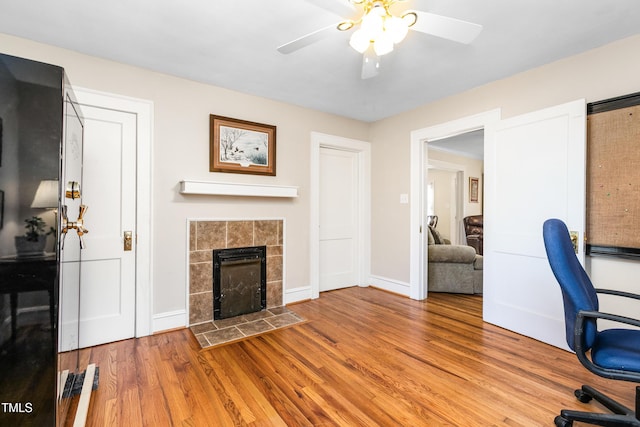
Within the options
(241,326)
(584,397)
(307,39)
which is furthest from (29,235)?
(584,397)

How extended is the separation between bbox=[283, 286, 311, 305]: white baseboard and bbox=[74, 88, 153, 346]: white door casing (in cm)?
144

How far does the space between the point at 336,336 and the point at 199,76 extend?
277cm

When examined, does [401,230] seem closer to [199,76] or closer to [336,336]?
[336,336]

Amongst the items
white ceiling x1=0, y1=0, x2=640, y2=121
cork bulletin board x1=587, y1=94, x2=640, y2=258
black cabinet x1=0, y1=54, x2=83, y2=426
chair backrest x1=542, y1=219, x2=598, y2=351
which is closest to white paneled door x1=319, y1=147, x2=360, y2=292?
white ceiling x1=0, y1=0, x2=640, y2=121

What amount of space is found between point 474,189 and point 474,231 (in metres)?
1.03

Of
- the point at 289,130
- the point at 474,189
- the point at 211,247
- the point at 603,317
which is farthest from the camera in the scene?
the point at 474,189

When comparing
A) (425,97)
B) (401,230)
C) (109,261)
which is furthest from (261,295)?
(425,97)

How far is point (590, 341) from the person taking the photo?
1446 millimetres

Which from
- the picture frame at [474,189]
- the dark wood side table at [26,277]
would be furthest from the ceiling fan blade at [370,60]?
the picture frame at [474,189]

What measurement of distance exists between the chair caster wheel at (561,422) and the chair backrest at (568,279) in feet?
1.25

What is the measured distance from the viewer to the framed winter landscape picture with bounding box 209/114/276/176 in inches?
119

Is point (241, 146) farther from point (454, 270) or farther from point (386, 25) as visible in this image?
point (454, 270)

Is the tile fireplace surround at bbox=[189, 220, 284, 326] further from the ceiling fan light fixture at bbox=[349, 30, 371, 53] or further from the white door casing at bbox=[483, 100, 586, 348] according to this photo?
A: the white door casing at bbox=[483, 100, 586, 348]

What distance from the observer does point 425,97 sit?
3332 millimetres
